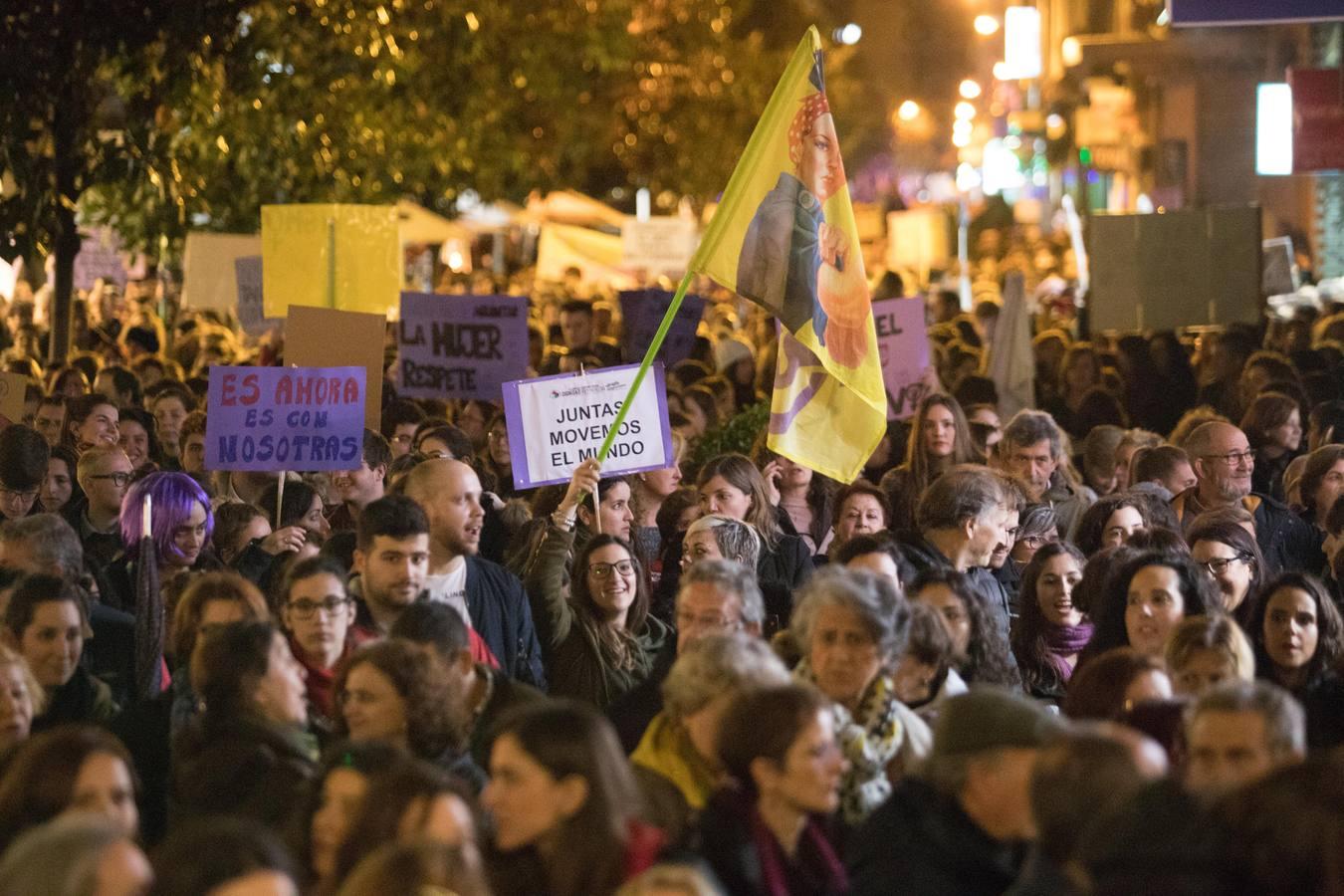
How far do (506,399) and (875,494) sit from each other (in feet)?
5.19

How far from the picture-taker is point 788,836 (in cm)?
558

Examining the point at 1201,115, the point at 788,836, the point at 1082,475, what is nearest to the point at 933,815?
the point at 788,836

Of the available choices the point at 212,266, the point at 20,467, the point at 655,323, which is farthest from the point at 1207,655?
the point at 212,266

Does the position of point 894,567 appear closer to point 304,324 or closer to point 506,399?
point 506,399

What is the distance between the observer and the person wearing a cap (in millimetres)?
5211

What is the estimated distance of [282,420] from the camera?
1064cm

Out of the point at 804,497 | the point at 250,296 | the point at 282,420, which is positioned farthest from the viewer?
the point at 250,296

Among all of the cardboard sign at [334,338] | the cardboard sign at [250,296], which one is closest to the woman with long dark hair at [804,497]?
the cardboard sign at [334,338]

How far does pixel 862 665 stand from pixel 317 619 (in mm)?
1672

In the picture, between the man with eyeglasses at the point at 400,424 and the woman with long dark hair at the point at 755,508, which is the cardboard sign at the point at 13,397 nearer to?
the man with eyeglasses at the point at 400,424

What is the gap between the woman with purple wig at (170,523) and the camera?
895 cm

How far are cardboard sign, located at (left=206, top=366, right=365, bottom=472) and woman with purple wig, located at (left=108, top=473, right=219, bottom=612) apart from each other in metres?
1.40

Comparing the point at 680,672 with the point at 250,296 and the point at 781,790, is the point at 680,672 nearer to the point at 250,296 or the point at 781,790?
the point at 781,790

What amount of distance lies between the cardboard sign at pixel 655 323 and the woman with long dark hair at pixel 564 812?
10.6 meters
